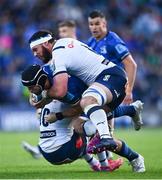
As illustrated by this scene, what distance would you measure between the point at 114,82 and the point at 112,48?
193 cm

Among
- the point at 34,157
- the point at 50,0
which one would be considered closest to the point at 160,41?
the point at 50,0

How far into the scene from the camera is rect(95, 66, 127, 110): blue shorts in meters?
9.53

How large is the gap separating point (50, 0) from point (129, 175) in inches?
669

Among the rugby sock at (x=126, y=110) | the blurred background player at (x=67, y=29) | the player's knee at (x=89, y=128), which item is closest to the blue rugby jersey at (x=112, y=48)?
→ the rugby sock at (x=126, y=110)

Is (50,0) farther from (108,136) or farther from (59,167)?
(108,136)

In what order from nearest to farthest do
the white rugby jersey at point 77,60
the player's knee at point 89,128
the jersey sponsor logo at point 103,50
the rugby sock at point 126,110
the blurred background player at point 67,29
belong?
1. the white rugby jersey at point 77,60
2. the player's knee at point 89,128
3. the rugby sock at point 126,110
4. the jersey sponsor logo at point 103,50
5. the blurred background player at point 67,29

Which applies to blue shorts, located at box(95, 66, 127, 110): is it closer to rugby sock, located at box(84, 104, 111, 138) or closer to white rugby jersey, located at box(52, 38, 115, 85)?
white rugby jersey, located at box(52, 38, 115, 85)

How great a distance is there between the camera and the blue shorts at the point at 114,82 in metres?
9.53

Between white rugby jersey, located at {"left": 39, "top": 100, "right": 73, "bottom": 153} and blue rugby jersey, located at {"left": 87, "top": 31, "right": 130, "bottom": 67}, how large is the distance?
1.76 meters

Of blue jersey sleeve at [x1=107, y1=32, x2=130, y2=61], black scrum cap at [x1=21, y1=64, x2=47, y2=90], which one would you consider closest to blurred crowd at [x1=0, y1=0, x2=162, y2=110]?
blue jersey sleeve at [x1=107, y1=32, x2=130, y2=61]

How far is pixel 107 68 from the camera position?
9719 millimetres

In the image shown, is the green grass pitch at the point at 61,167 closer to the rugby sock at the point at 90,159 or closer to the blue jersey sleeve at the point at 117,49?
the rugby sock at the point at 90,159

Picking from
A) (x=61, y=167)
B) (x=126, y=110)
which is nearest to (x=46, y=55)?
(x=126, y=110)

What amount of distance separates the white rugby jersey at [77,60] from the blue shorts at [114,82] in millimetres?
78
